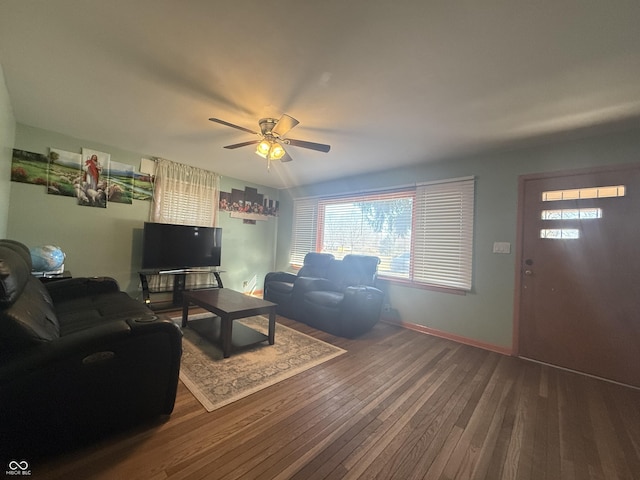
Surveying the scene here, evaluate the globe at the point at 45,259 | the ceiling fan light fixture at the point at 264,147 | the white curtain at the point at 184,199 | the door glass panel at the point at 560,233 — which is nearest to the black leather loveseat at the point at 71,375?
the globe at the point at 45,259

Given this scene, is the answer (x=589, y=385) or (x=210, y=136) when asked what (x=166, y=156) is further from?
(x=589, y=385)

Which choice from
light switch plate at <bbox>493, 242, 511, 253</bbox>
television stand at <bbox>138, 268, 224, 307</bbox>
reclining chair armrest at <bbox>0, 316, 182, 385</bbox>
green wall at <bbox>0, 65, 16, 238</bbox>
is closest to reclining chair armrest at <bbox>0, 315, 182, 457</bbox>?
reclining chair armrest at <bbox>0, 316, 182, 385</bbox>

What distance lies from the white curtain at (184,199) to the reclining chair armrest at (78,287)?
1329 mm

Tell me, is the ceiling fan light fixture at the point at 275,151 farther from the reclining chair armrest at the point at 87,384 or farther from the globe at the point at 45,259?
the globe at the point at 45,259

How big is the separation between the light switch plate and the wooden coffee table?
8.87 ft

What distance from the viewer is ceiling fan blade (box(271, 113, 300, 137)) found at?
2076 mm

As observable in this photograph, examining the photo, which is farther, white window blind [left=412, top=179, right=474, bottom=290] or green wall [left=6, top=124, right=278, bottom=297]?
white window blind [left=412, top=179, right=474, bottom=290]

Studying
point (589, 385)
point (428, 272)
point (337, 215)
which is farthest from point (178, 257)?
point (589, 385)

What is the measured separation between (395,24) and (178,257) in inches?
156

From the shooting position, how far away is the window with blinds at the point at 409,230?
328cm

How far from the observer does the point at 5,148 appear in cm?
254

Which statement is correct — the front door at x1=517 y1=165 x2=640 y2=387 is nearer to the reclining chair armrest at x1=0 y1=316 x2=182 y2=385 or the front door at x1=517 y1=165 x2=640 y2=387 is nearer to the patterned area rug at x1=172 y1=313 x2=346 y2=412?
the patterned area rug at x1=172 y1=313 x2=346 y2=412

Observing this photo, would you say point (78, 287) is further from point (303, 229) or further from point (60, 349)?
point (303, 229)

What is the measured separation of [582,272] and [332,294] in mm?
2679
